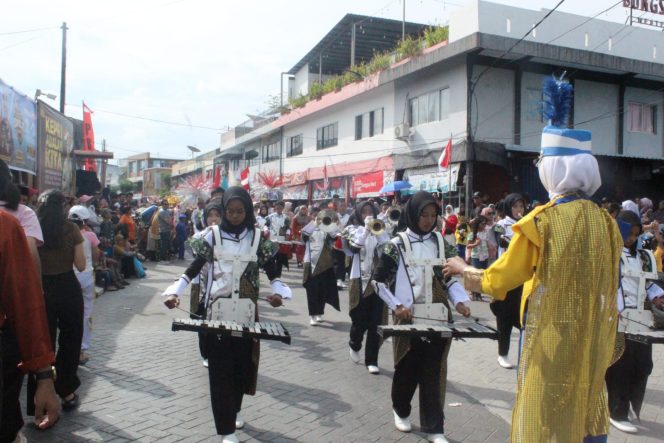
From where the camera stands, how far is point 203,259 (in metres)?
4.70

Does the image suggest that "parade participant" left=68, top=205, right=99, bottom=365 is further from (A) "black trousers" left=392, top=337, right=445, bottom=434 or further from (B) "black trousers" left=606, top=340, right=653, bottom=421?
(B) "black trousers" left=606, top=340, right=653, bottom=421

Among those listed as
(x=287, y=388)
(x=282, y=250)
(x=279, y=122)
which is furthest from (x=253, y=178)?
(x=287, y=388)

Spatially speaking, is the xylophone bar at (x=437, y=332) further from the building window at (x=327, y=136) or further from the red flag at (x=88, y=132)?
the building window at (x=327, y=136)

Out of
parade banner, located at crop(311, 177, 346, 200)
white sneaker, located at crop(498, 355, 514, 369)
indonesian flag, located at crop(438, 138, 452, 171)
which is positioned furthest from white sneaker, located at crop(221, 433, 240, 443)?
parade banner, located at crop(311, 177, 346, 200)

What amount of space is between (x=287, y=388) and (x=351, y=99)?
2223 cm

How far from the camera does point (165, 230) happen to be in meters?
19.1

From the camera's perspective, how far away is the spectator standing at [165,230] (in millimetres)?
18798

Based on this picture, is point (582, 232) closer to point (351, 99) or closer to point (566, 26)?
point (566, 26)

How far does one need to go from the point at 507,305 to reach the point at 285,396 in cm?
264

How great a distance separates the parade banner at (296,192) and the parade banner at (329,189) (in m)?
0.91

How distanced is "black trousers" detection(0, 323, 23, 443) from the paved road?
6.83ft

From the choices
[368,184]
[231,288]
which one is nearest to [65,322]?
[231,288]

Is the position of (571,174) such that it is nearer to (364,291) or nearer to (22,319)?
(22,319)

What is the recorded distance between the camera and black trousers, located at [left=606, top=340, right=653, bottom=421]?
4.90m
